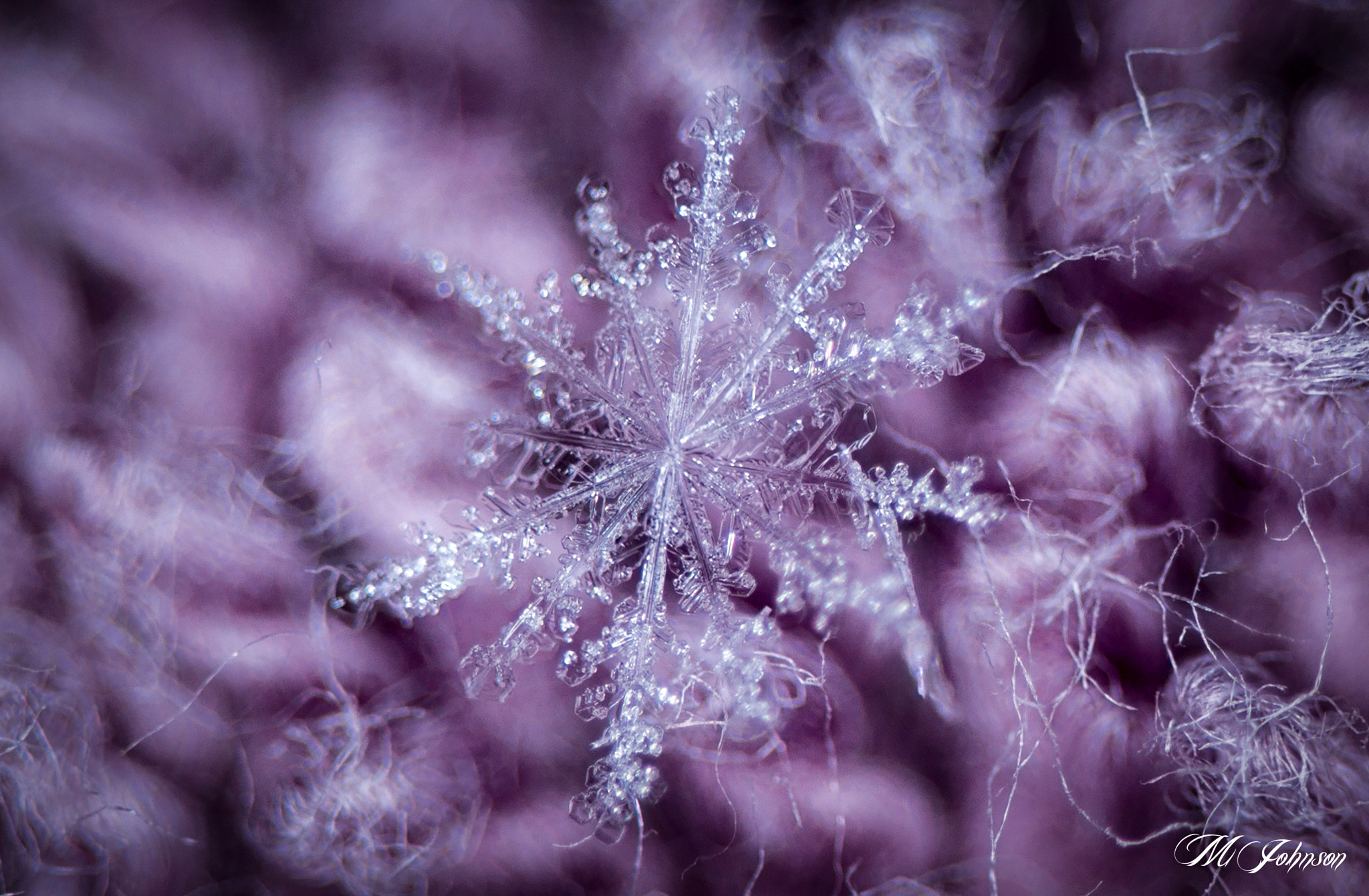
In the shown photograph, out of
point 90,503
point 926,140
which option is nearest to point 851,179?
point 926,140

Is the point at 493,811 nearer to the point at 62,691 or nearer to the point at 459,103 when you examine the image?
the point at 62,691

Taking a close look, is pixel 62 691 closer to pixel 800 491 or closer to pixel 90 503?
pixel 90 503

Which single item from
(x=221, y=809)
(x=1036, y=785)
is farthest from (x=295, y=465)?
(x=1036, y=785)

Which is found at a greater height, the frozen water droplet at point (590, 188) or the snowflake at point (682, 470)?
the frozen water droplet at point (590, 188)

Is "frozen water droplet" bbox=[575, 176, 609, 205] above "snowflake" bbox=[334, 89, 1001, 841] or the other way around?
above

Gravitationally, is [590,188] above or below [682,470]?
above

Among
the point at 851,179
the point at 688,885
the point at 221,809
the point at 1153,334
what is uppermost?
the point at 851,179

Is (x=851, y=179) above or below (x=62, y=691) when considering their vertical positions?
above
